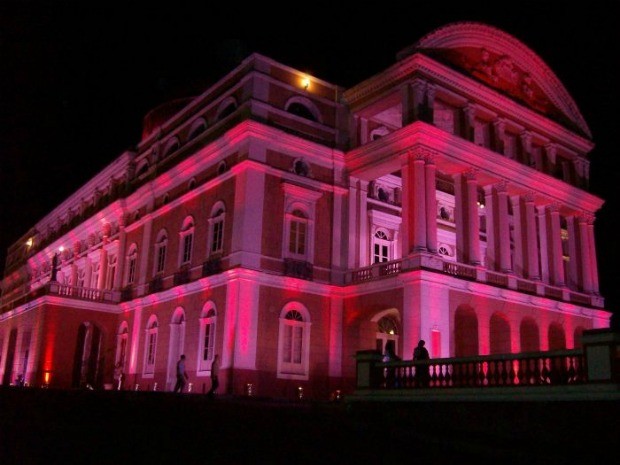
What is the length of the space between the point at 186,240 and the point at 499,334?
13907 mm

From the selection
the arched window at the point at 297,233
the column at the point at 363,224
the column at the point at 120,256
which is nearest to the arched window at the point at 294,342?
the arched window at the point at 297,233

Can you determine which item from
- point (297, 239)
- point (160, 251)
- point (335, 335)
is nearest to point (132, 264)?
point (160, 251)

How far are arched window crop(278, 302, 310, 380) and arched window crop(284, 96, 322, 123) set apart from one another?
805cm

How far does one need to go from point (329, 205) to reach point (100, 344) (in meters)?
16.5

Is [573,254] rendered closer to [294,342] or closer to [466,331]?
[466,331]

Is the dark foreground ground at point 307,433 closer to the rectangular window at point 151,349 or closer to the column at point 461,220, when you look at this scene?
the column at point 461,220

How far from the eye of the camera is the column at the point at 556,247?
29828 mm

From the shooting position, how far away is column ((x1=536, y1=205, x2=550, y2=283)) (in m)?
29.9

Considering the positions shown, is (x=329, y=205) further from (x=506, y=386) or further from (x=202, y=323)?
(x=506, y=386)

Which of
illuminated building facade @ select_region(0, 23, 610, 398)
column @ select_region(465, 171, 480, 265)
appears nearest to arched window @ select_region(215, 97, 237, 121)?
illuminated building facade @ select_region(0, 23, 610, 398)

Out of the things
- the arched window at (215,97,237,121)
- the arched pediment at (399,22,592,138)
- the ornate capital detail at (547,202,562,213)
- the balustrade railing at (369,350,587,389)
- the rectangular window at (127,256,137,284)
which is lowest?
the balustrade railing at (369,350,587,389)

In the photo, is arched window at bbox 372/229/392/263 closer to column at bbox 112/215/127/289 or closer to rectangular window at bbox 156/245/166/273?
rectangular window at bbox 156/245/166/273

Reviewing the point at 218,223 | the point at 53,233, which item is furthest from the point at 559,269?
the point at 53,233

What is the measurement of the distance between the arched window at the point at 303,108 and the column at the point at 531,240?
9.90m
